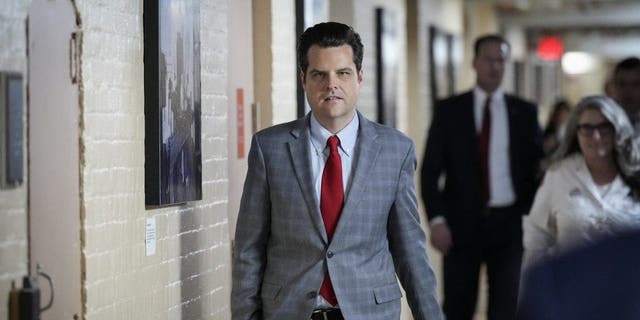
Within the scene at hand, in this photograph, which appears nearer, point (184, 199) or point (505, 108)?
point (184, 199)

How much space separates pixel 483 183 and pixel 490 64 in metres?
0.65

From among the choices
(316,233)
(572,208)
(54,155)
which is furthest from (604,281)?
(572,208)

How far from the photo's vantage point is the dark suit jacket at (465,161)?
6.37 metres

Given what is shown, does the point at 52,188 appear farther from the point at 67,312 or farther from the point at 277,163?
the point at 277,163

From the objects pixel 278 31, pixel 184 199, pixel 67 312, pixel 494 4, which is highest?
pixel 494 4

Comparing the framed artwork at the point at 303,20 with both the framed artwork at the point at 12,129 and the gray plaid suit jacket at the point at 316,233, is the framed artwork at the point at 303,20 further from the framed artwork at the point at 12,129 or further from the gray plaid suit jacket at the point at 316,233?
the framed artwork at the point at 12,129

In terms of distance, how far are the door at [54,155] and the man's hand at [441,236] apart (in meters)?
2.95

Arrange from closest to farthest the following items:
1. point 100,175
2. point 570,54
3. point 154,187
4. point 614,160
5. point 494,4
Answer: point 100,175
point 154,187
point 614,160
point 494,4
point 570,54

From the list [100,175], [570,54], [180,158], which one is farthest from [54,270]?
[570,54]

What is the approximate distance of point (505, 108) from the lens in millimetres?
6535

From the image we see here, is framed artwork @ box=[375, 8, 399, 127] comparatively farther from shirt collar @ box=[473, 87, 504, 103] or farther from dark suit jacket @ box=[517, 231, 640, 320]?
dark suit jacket @ box=[517, 231, 640, 320]

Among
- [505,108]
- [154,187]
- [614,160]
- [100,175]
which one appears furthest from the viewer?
[505,108]

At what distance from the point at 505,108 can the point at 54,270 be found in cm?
355

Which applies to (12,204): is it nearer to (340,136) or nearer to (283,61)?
(340,136)
